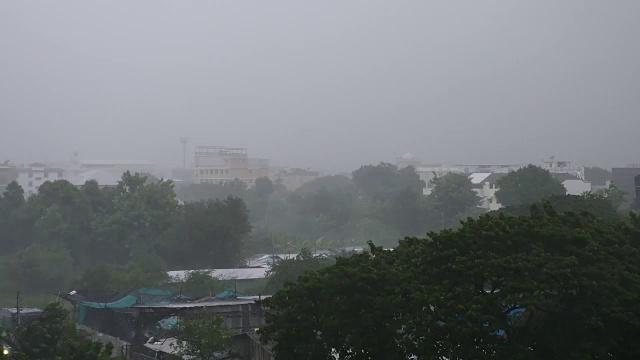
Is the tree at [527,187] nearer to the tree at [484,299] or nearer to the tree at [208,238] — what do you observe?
the tree at [208,238]

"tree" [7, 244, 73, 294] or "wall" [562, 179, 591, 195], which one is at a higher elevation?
"wall" [562, 179, 591, 195]

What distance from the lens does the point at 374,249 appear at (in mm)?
10164

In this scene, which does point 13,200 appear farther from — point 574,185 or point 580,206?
point 574,185

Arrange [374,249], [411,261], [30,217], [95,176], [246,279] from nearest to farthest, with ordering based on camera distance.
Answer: [411,261], [374,249], [246,279], [30,217], [95,176]

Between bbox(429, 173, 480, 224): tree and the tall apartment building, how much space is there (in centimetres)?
2460

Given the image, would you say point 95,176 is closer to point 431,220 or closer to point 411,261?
point 431,220

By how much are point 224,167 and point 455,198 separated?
26.8 metres

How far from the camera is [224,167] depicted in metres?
57.6

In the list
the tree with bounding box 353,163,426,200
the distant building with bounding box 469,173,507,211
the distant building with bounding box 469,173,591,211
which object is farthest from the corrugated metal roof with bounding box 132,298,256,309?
the tree with bounding box 353,163,426,200

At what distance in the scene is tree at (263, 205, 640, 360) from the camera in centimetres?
781

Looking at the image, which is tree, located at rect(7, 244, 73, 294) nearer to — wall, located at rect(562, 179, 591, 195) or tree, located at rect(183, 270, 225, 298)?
tree, located at rect(183, 270, 225, 298)

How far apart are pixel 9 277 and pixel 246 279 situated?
698cm

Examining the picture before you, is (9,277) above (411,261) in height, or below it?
below

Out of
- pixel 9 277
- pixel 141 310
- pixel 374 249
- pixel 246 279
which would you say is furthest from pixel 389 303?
pixel 9 277
